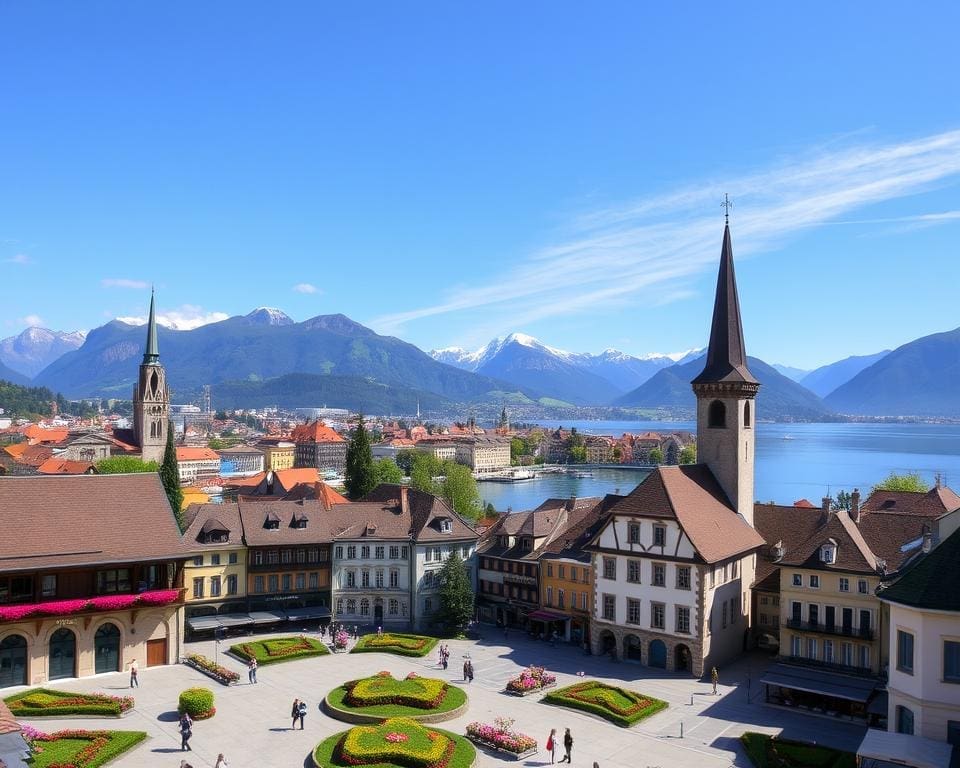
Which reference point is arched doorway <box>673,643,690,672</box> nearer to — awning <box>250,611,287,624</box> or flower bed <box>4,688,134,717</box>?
awning <box>250,611,287,624</box>

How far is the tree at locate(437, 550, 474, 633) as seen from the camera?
57.4 m

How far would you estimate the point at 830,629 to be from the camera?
4769 centimetres

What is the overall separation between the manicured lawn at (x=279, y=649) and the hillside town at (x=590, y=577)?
3831 mm

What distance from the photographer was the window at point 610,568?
174 ft

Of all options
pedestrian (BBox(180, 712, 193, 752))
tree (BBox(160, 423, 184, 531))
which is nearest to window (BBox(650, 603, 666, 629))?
pedestrian (BBox(180, 712, 193, 752))

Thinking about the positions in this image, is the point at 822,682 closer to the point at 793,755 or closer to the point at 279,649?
the point at 793,755

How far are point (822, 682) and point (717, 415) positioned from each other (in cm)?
2100

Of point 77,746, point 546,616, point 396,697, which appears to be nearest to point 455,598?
point 546,616

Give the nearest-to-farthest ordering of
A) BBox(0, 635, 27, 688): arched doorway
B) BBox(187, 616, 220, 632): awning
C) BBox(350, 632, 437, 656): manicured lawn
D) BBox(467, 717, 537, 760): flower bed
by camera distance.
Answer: BBox(467, 717, 537, 760): flower bed → BBox(0, 635, 27, 688): arched doorway → BBox(350, 632, 437, 656): manicured lawn → BBox(187, 616, 220, 632): awning

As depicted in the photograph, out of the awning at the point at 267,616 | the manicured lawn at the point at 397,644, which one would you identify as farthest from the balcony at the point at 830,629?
the awning at the point at 267,616

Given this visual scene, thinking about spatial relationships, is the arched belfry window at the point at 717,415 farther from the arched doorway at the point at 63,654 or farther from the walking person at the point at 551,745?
the arched doorway at the point at 63,654

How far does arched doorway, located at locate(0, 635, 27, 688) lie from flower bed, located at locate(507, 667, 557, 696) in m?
26.4

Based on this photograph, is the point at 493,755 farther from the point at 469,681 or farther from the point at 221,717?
the point at 221,717

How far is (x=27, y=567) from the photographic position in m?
43.2
